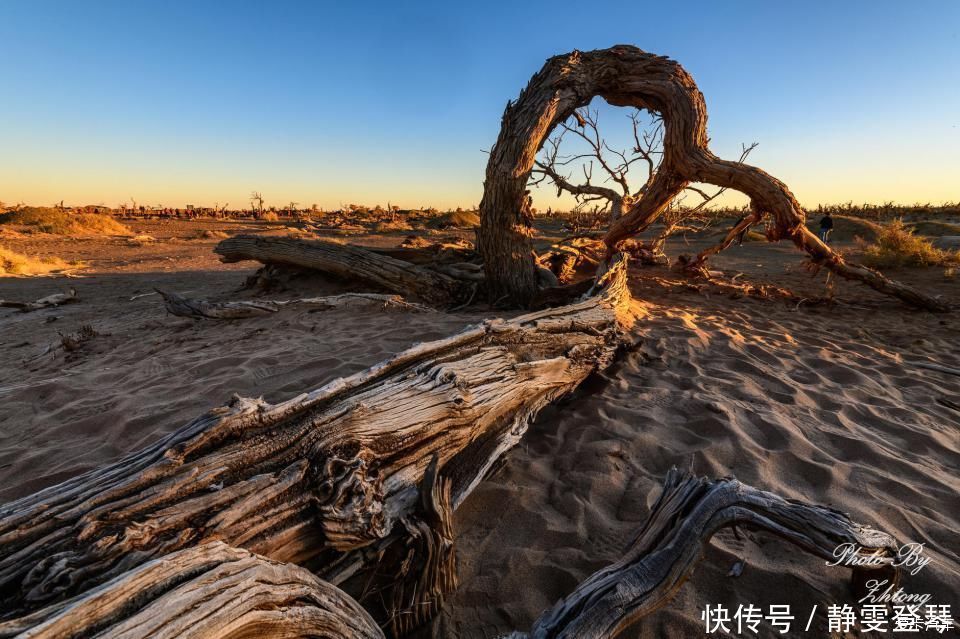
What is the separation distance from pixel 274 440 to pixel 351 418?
304mm

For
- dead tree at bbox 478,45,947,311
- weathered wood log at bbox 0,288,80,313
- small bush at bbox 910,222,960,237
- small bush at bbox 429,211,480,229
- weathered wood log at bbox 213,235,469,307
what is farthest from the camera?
small bush at bbox 429,211,480,229

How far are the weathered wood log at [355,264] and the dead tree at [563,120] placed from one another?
28.1 inches

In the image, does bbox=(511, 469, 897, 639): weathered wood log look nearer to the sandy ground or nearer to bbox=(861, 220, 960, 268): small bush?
the sandy ground

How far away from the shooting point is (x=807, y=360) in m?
4.20

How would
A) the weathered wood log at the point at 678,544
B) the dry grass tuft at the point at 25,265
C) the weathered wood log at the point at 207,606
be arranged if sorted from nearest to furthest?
the weathered wood log at the point at 207,606 → the weathered wood log at the point at 678,544 → the dry grass tuft at the point at 25,265

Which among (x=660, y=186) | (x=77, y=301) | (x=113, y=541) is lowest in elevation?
(x=77, y=301)

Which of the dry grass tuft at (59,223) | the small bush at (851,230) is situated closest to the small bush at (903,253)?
the small bush at (851,230)

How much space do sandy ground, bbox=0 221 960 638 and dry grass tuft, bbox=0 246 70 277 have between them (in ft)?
20.3

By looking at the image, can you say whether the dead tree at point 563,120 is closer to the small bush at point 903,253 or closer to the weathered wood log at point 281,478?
the weathered wood log at point 281,478

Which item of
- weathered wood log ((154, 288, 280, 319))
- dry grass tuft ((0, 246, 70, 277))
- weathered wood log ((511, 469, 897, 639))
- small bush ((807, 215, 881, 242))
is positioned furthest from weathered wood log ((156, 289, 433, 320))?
small bush ((807, 215, 881, 242))

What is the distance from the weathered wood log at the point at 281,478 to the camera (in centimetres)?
123

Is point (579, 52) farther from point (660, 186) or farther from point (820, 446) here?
point (820, 446)

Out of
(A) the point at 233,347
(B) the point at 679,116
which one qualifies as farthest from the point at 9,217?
(B) the point at 679,116

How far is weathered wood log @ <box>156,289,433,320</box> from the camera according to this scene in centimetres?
535
